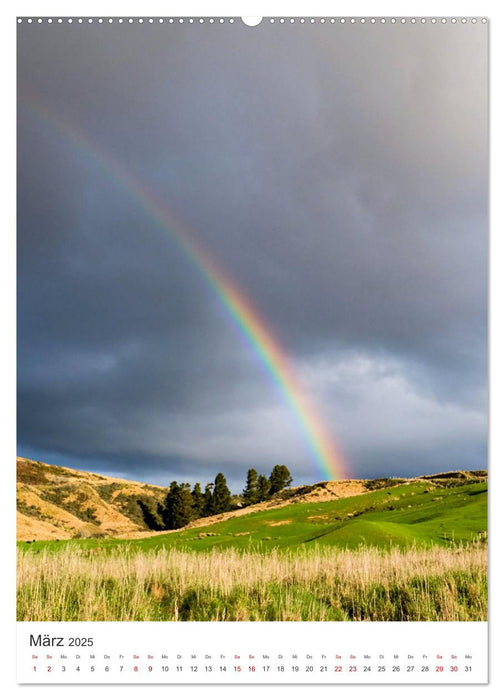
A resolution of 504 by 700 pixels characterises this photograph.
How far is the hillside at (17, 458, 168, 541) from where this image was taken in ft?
80.5

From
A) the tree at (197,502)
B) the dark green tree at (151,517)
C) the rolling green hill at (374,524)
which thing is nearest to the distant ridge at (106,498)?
the dark green tree at (151,517)

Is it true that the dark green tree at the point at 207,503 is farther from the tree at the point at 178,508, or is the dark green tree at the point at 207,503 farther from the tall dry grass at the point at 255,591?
the tall dry grass at the point at 255,591

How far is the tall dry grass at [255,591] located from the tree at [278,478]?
2978 cm

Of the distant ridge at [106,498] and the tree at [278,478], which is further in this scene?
the tree at [278,478]

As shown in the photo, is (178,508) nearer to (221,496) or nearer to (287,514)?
(221,496)

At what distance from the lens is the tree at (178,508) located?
→ 32.4 meters

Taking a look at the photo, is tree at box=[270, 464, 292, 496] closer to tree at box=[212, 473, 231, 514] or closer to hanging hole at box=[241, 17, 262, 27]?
tree at box=[212, 473, 231, 514]

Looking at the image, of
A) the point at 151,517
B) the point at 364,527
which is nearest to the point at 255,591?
the point at 364,527

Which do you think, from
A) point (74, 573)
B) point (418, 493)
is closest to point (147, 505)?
point (418, 493)

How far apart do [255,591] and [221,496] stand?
30.4m

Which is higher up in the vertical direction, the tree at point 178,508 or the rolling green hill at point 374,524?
the rolling green hill at point 374,524

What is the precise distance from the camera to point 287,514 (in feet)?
73.0

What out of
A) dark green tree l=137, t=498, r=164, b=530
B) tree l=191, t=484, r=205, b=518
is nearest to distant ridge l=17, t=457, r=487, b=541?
dark green tree l=137, t=498, r=164, b=530
